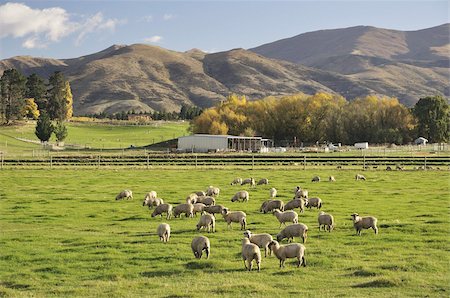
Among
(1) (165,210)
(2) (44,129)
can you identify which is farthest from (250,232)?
(2) (44,129)

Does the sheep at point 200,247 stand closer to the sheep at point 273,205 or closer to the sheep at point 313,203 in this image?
the sheep at point 273,205

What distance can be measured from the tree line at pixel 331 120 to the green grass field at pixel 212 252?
8251 centimetres

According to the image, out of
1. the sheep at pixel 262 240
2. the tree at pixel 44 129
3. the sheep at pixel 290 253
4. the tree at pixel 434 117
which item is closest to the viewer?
the sheep at pixel 290 253

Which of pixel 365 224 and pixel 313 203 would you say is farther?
pixel 313 203

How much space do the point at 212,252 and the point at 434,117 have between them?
101 metres

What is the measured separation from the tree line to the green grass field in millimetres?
82514

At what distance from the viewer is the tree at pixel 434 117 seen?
109000 mm

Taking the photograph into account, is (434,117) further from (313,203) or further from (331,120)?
(313,203)

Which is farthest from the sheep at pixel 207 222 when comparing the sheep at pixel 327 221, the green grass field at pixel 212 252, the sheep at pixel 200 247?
the sheep at pixel 327 221

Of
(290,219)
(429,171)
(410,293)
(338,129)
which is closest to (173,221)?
(290,219)

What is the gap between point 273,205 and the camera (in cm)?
2670

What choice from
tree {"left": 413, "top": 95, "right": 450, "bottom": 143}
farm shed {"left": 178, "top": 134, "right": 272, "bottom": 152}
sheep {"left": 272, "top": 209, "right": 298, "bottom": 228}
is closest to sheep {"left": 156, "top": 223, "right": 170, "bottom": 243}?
sheep {"left": 272, "top": 209, "right": 298, "bottom": 228}

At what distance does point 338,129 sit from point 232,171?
64.8 meters

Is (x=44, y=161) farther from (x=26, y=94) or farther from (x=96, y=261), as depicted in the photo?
(x=26, y=94)
